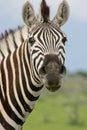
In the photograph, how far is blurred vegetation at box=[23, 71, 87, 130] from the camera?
5153 cm

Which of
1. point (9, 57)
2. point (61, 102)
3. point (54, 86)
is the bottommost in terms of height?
point (61, 102)

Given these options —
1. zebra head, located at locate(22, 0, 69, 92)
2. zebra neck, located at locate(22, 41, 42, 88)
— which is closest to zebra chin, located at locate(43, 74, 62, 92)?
zebra head, located at locate(22, 0, 69, 92)

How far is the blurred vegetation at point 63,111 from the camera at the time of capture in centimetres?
5153

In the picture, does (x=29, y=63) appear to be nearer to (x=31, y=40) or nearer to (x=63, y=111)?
(x=31, y=40)

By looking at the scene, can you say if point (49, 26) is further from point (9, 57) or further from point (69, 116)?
point (69, 116)

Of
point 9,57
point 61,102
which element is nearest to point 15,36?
point 9,57

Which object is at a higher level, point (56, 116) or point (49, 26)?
point (49, 26)

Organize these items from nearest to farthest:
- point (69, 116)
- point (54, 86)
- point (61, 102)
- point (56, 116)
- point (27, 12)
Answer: point (54, 86)
point (27, 12)
point (69, 116)
point (56, 116)
point (61, 102)

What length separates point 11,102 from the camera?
10867 millimetres

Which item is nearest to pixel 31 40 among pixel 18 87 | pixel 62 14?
pixel 62 14

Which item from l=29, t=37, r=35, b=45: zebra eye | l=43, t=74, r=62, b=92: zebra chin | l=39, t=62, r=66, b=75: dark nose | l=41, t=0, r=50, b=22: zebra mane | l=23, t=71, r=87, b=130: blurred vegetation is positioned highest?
l=41, t=0, r=50, b=22: zebra mane

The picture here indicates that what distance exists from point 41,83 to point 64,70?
82 cm

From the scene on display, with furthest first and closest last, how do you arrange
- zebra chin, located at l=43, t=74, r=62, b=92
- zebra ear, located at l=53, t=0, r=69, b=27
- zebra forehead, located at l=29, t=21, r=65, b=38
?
zebra ear, located at l=53, t=0, r=69, b=27
zebra forehead, located at l=29, t=21, r=65, b=38
zebra chin, located at l=43, t=74, r=62, b=92

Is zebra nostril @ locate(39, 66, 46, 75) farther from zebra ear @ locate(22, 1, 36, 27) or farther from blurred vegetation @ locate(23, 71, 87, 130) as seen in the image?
blurred vegetation @ locate(23, 71, 87, 130)
